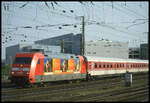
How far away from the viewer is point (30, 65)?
1942cm

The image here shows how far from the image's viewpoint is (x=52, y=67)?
21.6m

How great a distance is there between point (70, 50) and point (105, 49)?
45.3 ft

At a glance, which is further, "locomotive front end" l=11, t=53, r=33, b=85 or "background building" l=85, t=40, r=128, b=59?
"background building" l=85, t=40, r=128, b=59

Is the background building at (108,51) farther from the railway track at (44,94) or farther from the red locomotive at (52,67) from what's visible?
the railway track at (44,94)

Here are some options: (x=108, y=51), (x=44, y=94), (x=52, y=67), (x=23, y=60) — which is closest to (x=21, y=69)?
(x=23, y=60)

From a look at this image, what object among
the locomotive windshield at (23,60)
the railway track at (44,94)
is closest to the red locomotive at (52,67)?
the locomotive windshield at (23,60)

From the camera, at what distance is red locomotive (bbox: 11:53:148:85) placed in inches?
765

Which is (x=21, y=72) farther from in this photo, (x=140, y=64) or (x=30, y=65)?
(x=140, y=64)

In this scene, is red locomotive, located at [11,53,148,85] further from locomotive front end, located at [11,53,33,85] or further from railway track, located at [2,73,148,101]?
railway track, located at [2,73,148,101]

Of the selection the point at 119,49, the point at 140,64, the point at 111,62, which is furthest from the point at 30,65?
the point at 119,49

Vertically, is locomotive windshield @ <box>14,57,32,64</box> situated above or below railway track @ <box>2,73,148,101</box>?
above

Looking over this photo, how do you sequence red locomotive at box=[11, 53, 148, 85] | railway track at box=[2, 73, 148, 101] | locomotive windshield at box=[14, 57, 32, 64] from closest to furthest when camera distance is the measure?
railway track at box=[2, 73, 148, 101] → red locomotive at box=[11, 53, 148, 85] → locomotive windshield at box=[14, 57, 32, 64]

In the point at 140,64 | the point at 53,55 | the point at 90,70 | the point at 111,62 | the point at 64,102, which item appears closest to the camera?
the point at 64,102

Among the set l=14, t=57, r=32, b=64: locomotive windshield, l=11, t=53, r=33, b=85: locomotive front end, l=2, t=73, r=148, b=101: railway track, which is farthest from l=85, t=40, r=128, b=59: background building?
l=2, t=73, r=148, b=101: railway track
